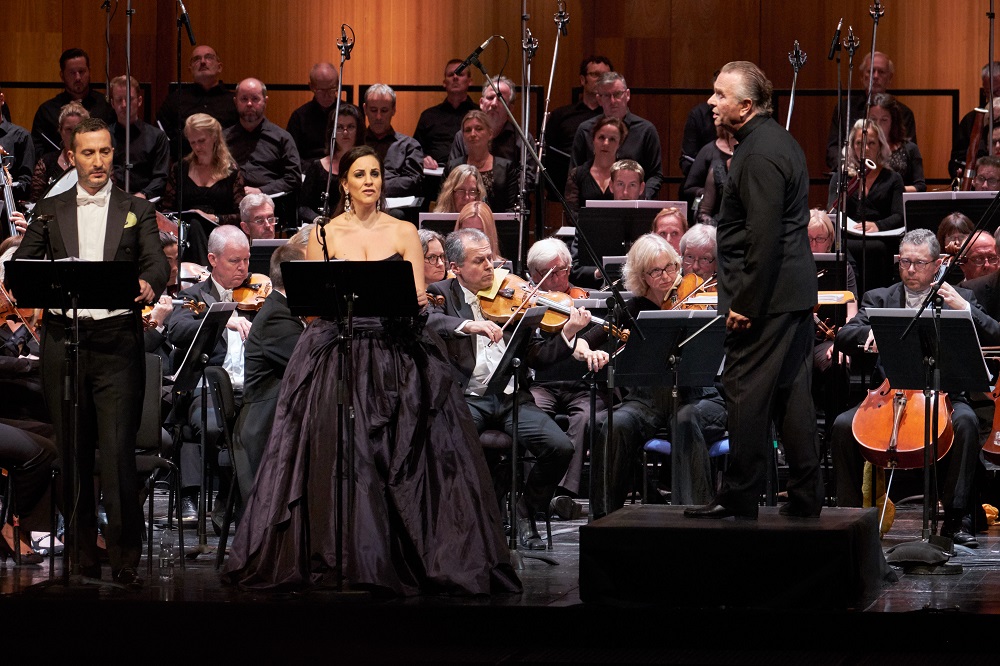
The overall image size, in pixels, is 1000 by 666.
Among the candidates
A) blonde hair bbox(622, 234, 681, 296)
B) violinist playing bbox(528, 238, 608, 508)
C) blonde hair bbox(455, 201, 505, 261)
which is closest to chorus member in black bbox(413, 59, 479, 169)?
blonde hair bbox(455, 201, 505, 261)

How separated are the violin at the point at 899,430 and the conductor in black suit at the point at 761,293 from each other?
1.39 m

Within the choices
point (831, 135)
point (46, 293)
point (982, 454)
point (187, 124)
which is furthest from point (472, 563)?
point (831, 135)

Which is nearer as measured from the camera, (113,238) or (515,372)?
(113,238)

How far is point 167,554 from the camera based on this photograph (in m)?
5.38

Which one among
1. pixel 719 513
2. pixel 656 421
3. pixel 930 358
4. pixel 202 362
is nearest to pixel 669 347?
pixel 656 421

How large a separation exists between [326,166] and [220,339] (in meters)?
2.49

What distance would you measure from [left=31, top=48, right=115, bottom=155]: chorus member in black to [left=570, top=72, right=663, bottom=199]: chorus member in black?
2919 mm

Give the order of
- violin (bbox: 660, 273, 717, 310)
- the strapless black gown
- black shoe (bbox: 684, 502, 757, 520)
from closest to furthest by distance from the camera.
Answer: black shoe (bbox: 684, 502, 757, 520)
the strapless black gown
violin (bbox: 660, 273, 717, 310)

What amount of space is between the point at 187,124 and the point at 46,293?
3.98 metres

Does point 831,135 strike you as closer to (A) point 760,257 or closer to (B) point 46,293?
(A) point 760,257

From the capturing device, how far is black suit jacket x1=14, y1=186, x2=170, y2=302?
184 inches

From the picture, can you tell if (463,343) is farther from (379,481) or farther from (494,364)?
(379,481)

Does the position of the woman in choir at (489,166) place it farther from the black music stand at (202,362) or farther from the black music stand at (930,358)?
the black music stand at (930,358)

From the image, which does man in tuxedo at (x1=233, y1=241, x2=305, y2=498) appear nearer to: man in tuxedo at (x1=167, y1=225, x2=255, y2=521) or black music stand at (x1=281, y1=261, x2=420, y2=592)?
man in tuxedo at (x1=167, y1=225, x2=255, y2=521)
